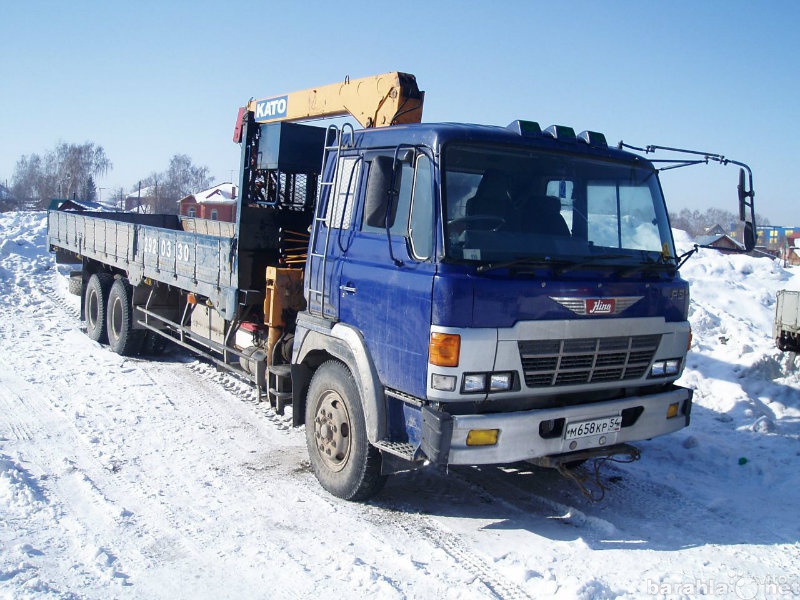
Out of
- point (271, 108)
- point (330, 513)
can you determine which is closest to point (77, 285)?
point (271, 108)

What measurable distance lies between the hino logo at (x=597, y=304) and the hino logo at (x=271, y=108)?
449cm

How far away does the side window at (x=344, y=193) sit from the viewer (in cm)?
506

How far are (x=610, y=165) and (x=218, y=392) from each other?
5.25m

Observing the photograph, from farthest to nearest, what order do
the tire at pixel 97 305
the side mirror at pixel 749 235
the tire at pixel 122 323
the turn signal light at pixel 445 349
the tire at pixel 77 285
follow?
1. the tire at pixel 77 285
2. the tire at pixel 97 305
3. the tire at pixel 122 323
4. the side mirror at pixel 749 235
5. the turn signal light at pixel 445 349

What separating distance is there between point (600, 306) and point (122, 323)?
7.58m

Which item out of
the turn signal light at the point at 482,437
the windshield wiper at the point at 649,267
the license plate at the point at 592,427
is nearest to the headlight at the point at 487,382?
the turn signal light at the point at 482,437

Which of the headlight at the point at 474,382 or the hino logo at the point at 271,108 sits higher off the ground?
the hino logo at the point at 271,108

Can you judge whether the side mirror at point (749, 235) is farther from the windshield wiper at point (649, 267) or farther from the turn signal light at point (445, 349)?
the turn signal light at point (445, 349)

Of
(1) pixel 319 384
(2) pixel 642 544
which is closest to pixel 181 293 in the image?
(1) pixel 319 384

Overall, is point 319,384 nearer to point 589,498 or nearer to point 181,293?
point 589,498

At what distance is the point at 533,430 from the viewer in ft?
13.6

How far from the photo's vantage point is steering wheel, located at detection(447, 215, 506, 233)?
4.16m

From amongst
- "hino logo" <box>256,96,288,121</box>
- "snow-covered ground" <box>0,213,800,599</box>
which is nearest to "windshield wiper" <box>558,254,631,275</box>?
"snow-covered ground" <box>0,213,800,599</box>

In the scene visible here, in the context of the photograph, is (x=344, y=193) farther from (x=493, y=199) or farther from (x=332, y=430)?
(x=332, y=430)
